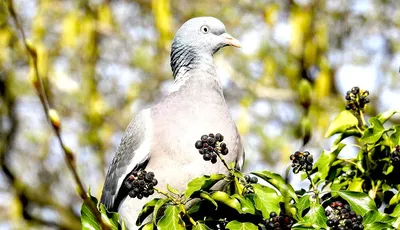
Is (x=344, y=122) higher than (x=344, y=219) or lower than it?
higher

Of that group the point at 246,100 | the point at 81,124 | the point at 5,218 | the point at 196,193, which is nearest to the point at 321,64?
the point at 246,100

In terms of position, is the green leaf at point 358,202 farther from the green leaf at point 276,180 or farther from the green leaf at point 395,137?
the green leaf at point 395,137

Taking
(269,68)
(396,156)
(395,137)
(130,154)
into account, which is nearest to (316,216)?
(396,156)

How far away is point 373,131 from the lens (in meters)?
2.05

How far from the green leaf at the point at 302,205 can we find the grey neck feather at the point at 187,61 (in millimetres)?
1577

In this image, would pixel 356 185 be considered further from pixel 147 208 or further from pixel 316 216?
pixel 147 208

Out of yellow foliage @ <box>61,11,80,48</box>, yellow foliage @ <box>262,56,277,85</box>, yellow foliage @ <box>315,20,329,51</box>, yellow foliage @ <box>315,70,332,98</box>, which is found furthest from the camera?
yellow foliage @ <box>262,56,277,85</box>

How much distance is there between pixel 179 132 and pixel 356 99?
890 millimetres

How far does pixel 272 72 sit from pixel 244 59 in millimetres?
652

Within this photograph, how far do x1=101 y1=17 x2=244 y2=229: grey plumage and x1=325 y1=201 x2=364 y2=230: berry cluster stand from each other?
1051mm

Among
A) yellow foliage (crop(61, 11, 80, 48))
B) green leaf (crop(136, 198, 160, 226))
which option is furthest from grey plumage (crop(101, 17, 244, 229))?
yellow foliage (crop(61, 11, 80, 48))

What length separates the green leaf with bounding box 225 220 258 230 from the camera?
69.6 inches

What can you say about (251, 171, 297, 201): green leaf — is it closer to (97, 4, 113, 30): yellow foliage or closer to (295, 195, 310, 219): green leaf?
(295, 195, 310, 219): green leaf

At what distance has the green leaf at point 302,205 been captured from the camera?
177 centimetres
